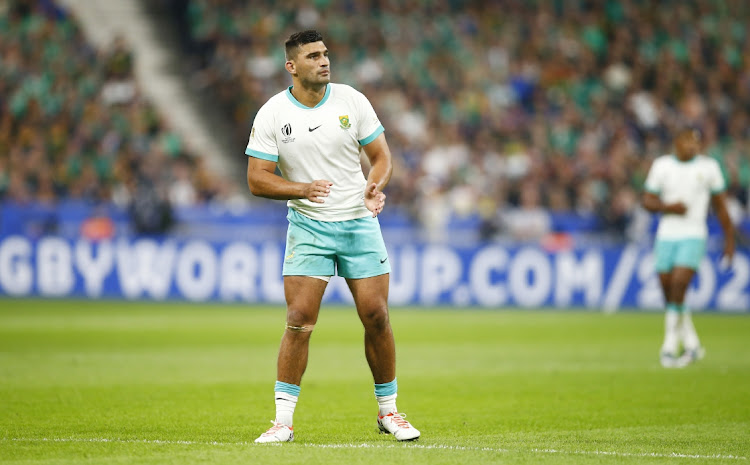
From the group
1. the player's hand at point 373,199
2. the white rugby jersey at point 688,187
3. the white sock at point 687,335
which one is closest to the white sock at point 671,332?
the white sock at point 687,335

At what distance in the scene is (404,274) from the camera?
940 inches

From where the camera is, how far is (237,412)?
941 cm

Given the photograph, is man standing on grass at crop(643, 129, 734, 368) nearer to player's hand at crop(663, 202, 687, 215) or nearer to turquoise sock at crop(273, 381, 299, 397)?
player's hand at crop(663, 202, 687, 215)

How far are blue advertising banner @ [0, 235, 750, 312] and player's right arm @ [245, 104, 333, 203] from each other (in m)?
15.9

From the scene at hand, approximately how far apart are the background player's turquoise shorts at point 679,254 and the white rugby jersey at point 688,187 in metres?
0.07

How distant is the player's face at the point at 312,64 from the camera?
25.4 ft

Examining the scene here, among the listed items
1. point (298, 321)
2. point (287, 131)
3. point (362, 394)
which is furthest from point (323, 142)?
point (362, 394)

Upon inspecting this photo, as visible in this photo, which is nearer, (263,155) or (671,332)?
(263,155)

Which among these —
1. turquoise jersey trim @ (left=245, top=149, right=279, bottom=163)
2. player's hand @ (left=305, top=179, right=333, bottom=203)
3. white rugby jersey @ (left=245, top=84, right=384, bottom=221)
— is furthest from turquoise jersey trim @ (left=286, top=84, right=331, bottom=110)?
player's hand @ (left=305, top=179, right=333, bottom=203)

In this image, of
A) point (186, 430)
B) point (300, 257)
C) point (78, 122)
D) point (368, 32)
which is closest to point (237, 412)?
point (186, 430)

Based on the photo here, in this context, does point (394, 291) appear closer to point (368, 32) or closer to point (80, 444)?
point (368, 32)

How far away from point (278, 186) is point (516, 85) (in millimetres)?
22208

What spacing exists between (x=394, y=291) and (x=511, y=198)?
362 cm

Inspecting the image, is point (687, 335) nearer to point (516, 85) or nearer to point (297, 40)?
A: point (297, 40)
